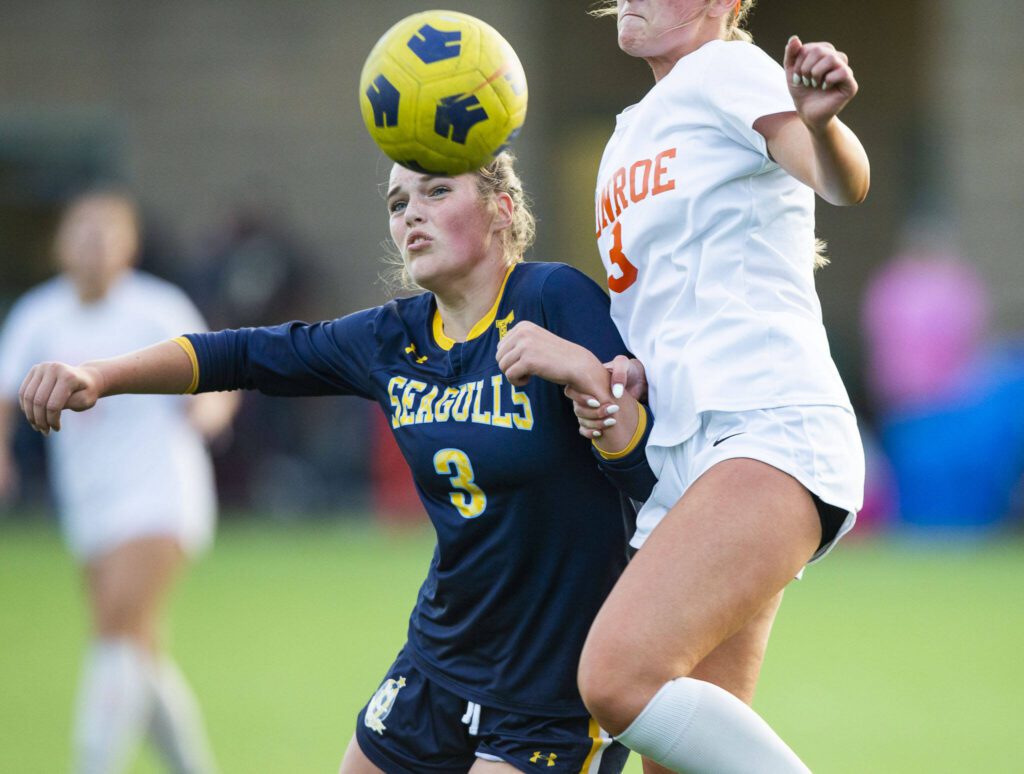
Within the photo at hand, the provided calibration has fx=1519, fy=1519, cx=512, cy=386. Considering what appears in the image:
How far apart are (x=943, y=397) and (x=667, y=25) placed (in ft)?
30.3

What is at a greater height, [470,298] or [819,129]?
[819,129]

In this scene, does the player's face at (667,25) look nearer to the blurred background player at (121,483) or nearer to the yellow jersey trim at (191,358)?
the yellow jersey trim at (191,358)

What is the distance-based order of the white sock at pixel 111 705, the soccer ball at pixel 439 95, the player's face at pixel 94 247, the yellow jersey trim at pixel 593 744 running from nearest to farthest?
1. the soccer ball at pixel 439 95
2. the yellow jersey trim at pixel 593 744
3. the white sock at pixel 111 705
4. the player's face at pixel 94 247

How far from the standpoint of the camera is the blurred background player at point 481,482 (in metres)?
3.49

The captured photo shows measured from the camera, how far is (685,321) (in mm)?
3283

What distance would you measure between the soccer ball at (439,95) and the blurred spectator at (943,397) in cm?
873

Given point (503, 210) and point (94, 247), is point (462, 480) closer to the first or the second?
point (503, 210)

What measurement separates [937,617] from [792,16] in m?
9.75

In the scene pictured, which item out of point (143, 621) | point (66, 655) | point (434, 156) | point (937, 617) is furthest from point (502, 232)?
point (937, 617)

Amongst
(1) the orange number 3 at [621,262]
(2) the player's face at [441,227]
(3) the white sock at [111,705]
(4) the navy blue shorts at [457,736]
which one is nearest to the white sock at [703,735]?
(4) the navy blue shorts at [457,736]

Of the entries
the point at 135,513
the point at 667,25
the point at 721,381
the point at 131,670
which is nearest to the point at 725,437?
the point at 721,381

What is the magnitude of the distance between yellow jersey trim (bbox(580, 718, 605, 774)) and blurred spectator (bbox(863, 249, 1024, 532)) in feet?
28.0

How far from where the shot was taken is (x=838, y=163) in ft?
9.73

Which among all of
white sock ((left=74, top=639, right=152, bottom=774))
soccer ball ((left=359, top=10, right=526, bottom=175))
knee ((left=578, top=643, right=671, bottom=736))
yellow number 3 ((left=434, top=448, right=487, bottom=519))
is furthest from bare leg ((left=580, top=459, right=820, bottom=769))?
white sock ((left=74, top=639, right=152, bottom=774))
